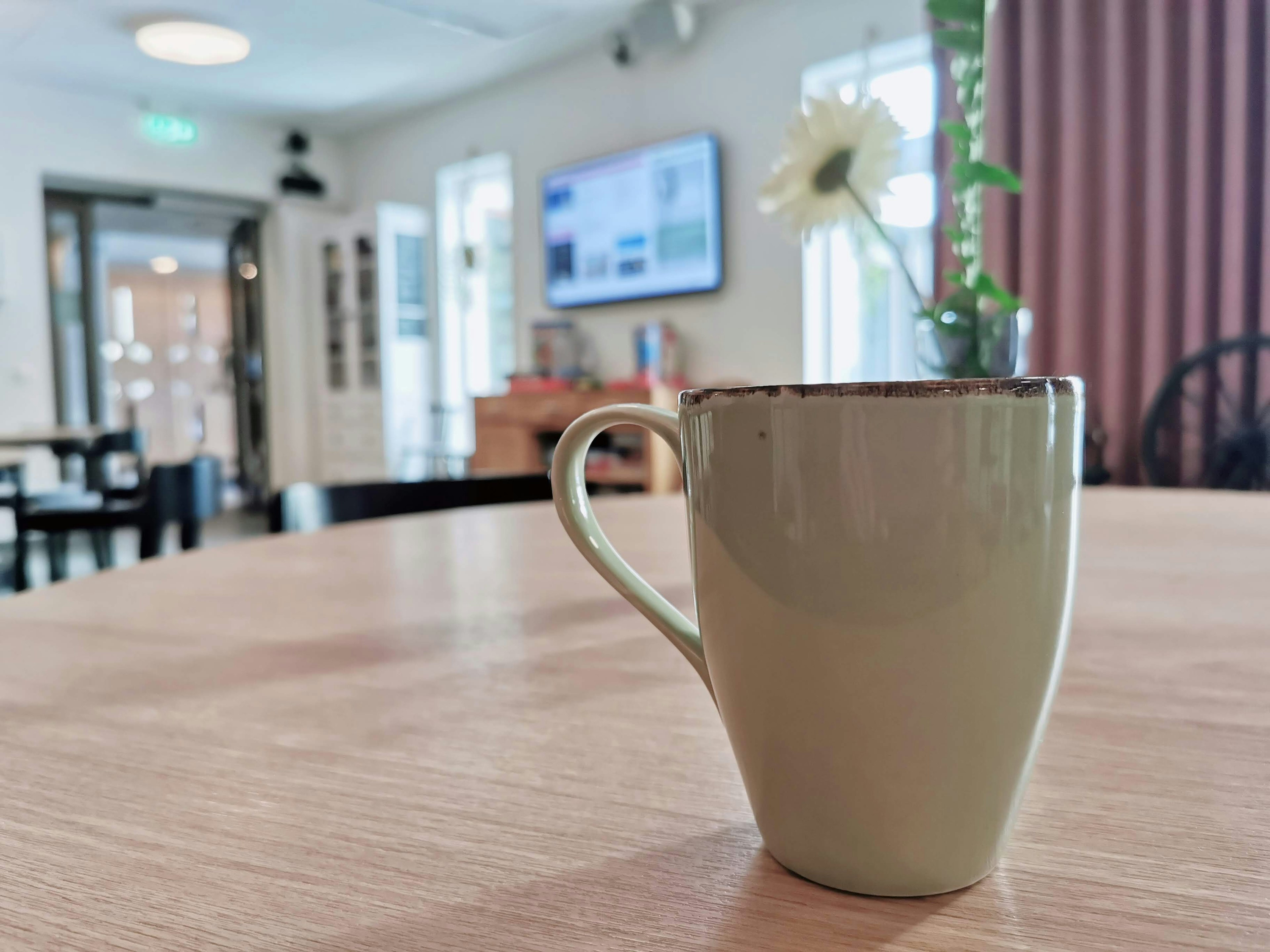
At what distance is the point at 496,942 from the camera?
21 centimetres

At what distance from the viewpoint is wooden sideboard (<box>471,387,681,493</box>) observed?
3947mm

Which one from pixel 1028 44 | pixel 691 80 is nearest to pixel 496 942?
pixel 1028 44

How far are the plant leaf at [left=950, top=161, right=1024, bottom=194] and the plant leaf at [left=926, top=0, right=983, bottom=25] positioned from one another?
90 millimetres

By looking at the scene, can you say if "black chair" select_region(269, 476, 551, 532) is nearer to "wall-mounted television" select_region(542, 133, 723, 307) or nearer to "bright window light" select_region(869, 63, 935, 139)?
"bright window light" select_region(869, 63, 935, 139)

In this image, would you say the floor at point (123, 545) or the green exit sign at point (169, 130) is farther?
the green exit sign at point (169, 130)

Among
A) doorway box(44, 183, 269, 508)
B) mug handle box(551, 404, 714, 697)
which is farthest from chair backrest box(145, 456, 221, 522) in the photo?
mug handle box(551, 404, 714, 697)

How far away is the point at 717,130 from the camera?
4270 mm

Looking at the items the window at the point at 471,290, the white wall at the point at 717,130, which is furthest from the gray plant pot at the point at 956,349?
the window at the point at 471,290

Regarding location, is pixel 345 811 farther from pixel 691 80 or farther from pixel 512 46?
pixel 512 46

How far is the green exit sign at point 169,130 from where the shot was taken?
5359mm

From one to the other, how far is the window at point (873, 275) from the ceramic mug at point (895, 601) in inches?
138

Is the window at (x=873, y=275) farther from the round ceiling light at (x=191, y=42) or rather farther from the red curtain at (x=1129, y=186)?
the round ceiling light at (x=191, y=42)

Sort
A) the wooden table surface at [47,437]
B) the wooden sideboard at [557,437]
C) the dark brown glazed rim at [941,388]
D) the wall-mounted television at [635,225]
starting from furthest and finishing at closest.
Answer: the wall-mounted television at [635,225], the wooden sideboard at [557,437], the wooden table surface at [47,437], the dark brown glazed rim at [941,388]

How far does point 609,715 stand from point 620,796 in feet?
0.27
